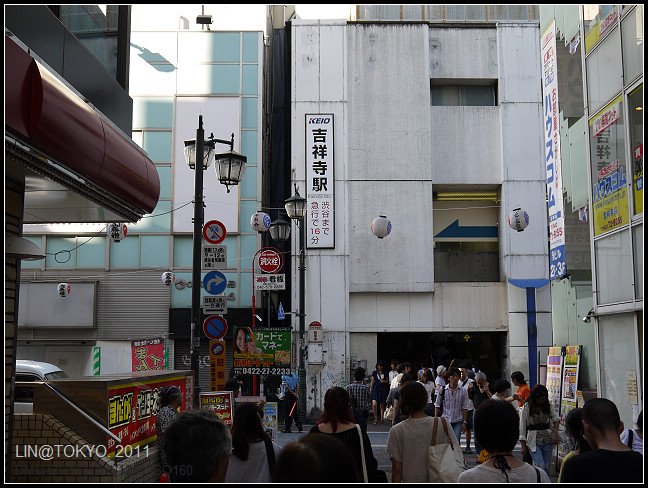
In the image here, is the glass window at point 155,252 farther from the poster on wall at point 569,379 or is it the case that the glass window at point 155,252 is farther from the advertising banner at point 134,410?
the advertising banner at point 134,410

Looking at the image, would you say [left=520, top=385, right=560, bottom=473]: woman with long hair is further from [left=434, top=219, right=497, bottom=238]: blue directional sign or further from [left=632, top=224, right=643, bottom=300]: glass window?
[left=434, top=219, right=497, bottom=238]: blue directional sign

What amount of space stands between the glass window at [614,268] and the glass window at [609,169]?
21 centimetres

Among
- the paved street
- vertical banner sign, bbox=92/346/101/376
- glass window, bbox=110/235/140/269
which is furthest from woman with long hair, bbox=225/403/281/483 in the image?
glass window, bbox=110/235/140/269

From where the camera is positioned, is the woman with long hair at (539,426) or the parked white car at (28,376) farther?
the parked white car at (28,376)

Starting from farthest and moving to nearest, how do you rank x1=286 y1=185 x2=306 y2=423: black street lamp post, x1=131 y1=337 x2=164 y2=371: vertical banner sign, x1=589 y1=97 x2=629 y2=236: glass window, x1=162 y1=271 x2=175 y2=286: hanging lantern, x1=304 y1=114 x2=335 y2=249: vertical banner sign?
1. x1=304 y1=114 x2=335 y2=249: vertical banner sign
2. x1=162 y1=271 x2=175 y2=286: hanging lantern
3. x1=131 y1=337 x2=164 y2=371: vertical banner sign
4. x1=286 y1=185 x2=306 y2=423: black street lamp post
5. x1=589 y1=97 x2=629 y2=236: glass window

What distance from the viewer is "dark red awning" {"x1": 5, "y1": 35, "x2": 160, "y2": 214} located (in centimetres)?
680

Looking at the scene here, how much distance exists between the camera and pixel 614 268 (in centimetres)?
1195

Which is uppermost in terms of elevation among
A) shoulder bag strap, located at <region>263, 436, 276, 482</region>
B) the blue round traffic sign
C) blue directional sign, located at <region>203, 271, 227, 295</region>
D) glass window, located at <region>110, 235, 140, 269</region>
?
glass window, located at <region>110, 235, 140, 269</region>

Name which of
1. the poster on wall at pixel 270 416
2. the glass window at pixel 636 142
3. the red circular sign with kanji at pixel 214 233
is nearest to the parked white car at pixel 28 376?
the poster on wall at pixel 270 416

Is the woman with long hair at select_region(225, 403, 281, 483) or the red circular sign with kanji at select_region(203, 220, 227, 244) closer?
the woman with long hair at select_region(225, 403, 281, 483)

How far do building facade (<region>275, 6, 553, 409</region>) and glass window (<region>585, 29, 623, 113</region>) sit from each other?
17420 millimetres

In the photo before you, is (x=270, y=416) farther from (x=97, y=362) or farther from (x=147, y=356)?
(x=97, y=362)

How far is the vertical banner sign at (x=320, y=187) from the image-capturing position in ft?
97.6

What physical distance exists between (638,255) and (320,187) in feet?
64.2
